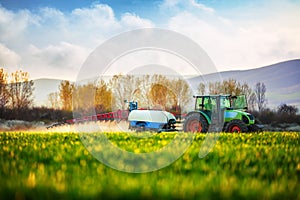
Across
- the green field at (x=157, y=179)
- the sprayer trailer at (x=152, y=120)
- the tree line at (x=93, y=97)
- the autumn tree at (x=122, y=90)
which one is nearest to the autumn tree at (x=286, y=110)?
the tree line at (x=93, y=97)

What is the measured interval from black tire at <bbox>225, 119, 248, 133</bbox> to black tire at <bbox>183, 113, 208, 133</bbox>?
1.06 meters

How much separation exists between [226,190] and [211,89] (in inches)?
1554

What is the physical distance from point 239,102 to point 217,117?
1744mm

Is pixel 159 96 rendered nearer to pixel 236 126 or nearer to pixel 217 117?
pixel 217 117

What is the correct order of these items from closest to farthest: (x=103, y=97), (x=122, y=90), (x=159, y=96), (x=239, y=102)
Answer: (x=239, y=102) < (x=159, y=96) < (x=122, y=90) < (x=103, y=97)

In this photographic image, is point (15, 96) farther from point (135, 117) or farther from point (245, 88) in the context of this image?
point (245, 88)

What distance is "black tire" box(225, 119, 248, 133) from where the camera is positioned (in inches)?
563

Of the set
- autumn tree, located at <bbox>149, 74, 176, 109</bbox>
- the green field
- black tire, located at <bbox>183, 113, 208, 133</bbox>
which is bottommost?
the green field

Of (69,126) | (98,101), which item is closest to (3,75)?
(98,101)

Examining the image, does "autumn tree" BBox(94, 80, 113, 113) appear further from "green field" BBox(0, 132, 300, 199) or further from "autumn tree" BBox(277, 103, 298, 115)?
"green field" BBox(0, 132, 300, 199)

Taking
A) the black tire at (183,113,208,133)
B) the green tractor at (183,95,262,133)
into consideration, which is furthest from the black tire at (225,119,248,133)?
the black tire at (183,113,208,133)

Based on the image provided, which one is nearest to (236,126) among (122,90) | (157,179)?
(157,179)

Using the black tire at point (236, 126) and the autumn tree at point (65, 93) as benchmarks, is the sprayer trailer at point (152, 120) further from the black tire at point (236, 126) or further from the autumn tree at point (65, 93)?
the autumn tree at point (65, 93)

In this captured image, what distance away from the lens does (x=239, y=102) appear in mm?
15992
